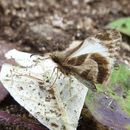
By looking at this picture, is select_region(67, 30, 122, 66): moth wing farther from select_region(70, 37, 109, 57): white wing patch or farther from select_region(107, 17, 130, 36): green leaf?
select_region(107, 17, 130, 36): green leaf

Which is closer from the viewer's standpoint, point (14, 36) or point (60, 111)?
point (60, 111)

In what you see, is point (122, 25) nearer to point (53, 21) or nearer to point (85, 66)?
point (53, 21)

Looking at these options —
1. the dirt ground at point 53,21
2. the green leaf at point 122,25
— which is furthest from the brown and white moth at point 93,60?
the green leaf at point 122,25

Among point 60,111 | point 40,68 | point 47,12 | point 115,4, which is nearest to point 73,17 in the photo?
point 47,12

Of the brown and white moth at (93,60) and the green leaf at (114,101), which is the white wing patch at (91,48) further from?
the green leaf at (114,101)

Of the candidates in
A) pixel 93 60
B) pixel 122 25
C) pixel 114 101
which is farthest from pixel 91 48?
pixel 122 25

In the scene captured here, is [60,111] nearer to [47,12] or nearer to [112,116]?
[112,116]

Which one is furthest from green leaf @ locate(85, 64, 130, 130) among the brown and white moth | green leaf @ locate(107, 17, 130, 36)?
green leaf @ locate(107, 17, 130, 36)
